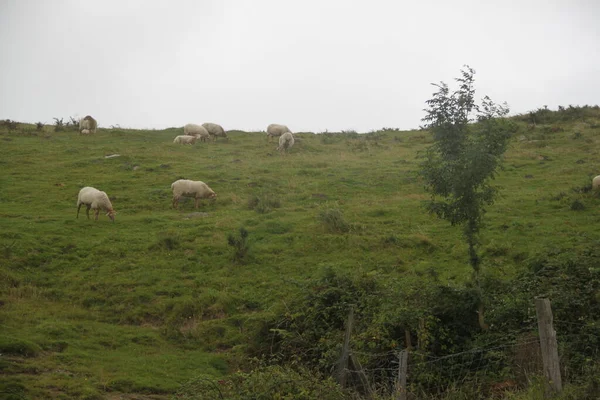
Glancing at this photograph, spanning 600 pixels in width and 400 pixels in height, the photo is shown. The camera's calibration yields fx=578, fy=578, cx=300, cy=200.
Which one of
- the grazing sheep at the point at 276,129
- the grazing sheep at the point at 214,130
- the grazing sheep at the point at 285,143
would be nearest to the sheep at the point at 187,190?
the grazing sheep at the point at 285,143

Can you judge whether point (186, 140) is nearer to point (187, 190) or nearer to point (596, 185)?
point (187, 190)

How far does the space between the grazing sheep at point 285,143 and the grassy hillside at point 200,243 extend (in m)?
1.15

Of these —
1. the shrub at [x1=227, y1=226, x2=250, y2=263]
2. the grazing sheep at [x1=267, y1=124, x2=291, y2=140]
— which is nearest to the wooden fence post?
the shrub at [x1=227, y1=226, x2=250, y2=263]

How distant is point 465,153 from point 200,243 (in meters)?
11.5

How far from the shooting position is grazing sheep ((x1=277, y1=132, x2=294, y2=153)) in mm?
37094

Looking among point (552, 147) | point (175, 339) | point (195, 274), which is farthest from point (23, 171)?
point (552, 147)

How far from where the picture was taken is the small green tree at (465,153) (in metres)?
12.6

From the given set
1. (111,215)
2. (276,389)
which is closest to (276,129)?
(111,215)

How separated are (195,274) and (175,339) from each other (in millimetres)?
3549

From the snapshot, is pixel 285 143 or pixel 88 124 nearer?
pixel 285 143

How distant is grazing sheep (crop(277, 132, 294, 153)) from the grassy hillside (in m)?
1.15

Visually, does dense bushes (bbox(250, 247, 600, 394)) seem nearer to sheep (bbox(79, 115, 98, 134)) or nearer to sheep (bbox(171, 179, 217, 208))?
sheep (bbox(171, 179, 217, 208))

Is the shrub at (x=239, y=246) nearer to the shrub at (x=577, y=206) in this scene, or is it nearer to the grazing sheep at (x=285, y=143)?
the shrub at (x=577, y=206)

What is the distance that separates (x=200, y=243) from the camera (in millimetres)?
21172
